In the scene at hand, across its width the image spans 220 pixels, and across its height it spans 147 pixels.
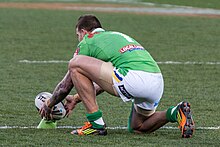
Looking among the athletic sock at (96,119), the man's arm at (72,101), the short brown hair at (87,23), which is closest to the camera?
the athletic sock at (96,119)

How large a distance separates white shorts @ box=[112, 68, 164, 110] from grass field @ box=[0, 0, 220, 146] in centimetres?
43

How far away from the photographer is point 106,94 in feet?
37.5

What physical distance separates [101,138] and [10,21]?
16.6 m

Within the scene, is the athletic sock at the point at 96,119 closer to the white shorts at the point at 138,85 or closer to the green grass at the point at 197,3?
the white shorts at the point at 138,85

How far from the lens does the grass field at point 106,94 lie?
7898 millimetres

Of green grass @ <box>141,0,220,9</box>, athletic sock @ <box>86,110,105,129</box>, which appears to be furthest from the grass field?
green grass @ <box>141,0,220,9</box>

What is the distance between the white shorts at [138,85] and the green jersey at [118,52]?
57 mm

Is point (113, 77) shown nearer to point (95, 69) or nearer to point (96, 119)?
point (95, 69)

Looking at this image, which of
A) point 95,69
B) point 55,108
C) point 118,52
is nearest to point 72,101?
point 55,108

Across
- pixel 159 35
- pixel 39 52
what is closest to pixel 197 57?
pixel 39 52

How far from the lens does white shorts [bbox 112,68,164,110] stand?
7.82 m

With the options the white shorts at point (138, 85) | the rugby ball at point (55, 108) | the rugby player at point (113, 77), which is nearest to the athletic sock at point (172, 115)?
the rugby player at point (113, 77)

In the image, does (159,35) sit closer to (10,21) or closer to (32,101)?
(10,21)

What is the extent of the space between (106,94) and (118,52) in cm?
351
